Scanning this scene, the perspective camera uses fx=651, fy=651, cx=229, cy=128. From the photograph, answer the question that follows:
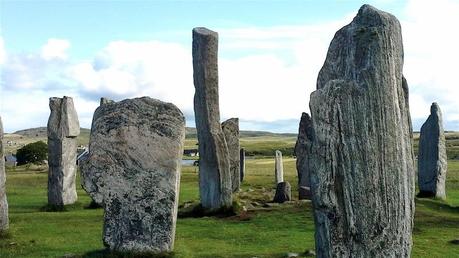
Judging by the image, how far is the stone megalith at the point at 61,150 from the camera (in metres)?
26.1

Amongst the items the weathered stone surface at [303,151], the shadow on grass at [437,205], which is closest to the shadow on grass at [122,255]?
the weathered stone surface at [303,151]

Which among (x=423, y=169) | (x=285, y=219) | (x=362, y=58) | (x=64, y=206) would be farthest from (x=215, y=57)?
(x=362, y=58)

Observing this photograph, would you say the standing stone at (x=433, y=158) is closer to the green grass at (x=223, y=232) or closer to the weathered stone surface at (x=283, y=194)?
the green grass at (x=223, y=232)

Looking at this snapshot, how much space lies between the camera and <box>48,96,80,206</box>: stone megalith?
85.7 feet

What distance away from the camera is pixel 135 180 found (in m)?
14.7

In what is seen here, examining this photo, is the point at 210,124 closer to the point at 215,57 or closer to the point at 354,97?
the point at 215,57

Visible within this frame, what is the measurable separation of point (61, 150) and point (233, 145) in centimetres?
767

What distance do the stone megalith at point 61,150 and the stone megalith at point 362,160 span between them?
19.1 metres

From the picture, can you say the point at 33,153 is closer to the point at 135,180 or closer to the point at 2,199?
the point at 2,199

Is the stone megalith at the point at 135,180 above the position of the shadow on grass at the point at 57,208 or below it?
above

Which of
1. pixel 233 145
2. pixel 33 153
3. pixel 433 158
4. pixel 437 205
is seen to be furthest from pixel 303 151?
pixel 33 153

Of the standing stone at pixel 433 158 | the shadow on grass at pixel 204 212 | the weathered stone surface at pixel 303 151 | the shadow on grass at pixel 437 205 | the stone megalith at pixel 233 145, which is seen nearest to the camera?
the shadow on grass at pixel 204 212

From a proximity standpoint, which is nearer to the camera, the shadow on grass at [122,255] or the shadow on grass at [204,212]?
the shadow on grass at [122,255]

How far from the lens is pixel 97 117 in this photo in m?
15.2
